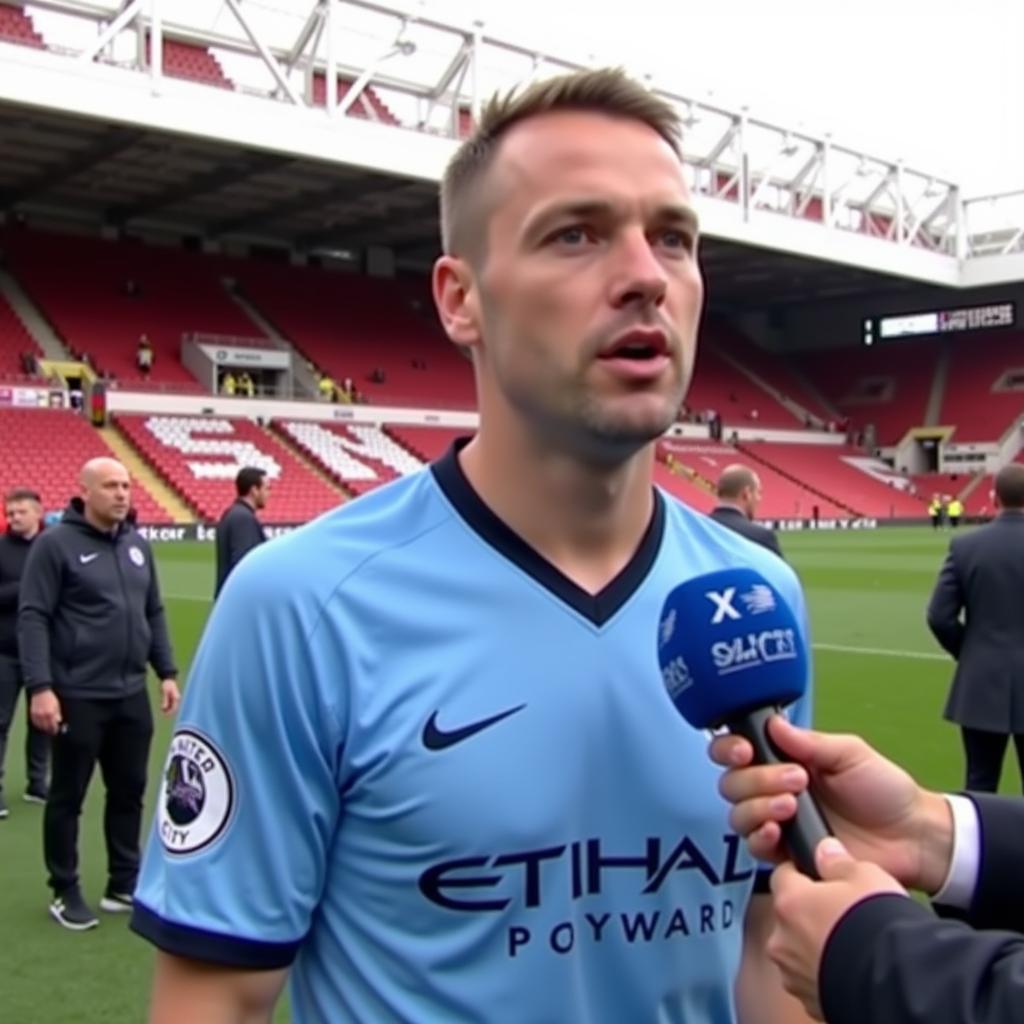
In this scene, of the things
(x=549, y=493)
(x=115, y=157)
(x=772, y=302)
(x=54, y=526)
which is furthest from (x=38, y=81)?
(x=772, y=302)

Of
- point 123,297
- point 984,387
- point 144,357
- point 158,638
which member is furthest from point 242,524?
point 984,387

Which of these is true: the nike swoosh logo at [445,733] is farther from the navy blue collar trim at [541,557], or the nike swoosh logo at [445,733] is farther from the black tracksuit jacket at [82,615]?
the black tracksuit jacket at [82,615]

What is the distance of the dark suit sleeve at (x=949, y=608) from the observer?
5930mm

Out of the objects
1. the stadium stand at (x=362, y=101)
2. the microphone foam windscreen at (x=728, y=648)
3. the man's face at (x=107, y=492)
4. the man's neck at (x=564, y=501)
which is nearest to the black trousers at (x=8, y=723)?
the man's face at (x=107, y=492)

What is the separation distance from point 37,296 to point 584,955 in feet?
125

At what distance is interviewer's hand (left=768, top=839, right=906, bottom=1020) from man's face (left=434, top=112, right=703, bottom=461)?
0.58 m

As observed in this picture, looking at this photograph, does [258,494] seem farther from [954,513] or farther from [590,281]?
[954,513]

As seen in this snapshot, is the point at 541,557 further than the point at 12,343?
No

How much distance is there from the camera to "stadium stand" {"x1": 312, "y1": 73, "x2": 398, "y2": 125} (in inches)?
1442

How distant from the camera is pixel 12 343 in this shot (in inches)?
1324

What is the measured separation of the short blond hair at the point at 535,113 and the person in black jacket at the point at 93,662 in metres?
4.00

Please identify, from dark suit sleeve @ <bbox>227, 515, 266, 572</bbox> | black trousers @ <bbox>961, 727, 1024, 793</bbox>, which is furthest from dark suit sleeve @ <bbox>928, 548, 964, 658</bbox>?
dark suit sleeve @ <bbox>227, 515, 266, 572</bbox>

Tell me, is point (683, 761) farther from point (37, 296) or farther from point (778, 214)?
point (778, 214)

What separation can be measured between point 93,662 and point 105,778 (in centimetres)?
53
